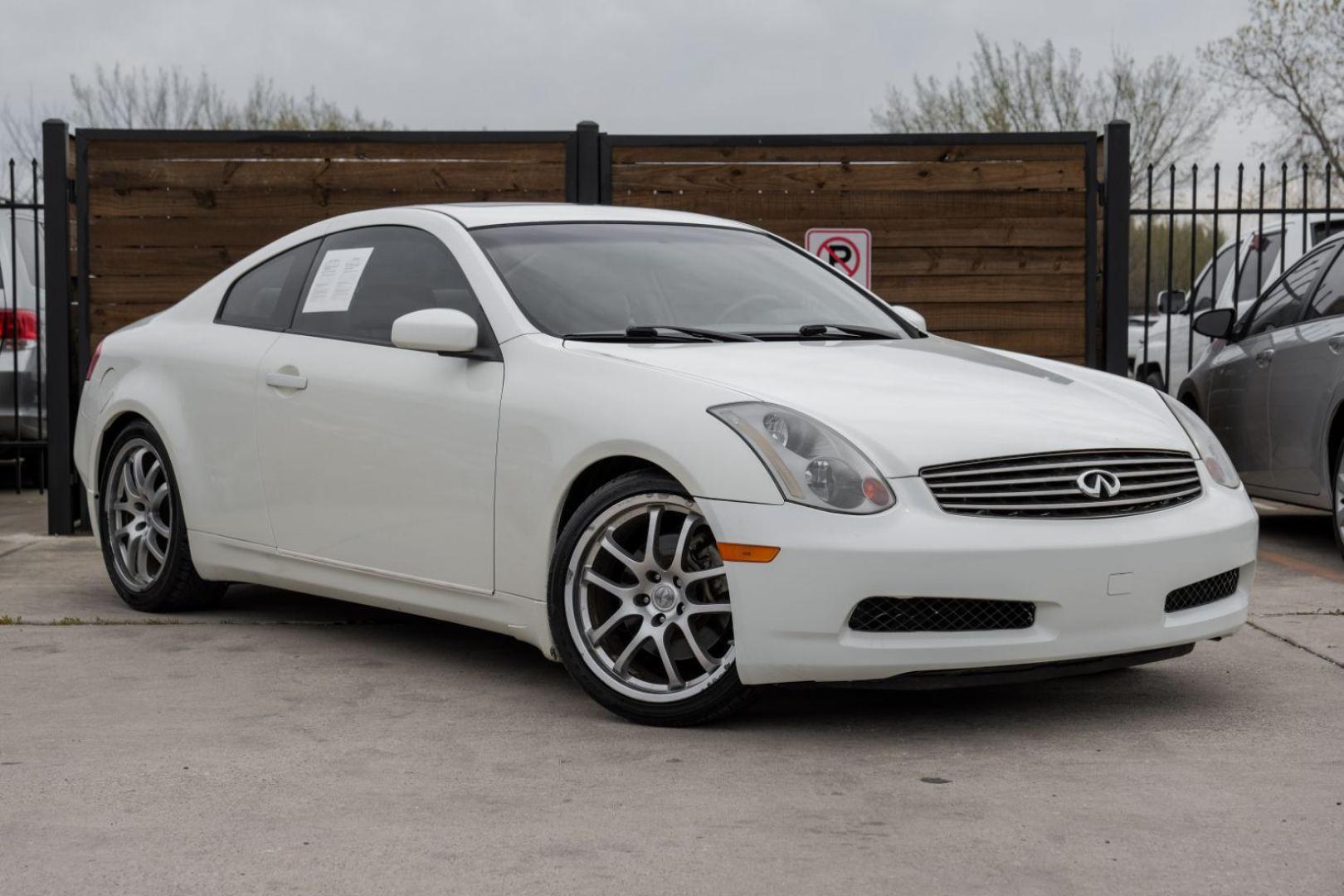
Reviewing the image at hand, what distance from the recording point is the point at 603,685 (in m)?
4.65

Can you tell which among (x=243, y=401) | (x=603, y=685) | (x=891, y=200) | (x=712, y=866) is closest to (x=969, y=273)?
(x=891, y=200)

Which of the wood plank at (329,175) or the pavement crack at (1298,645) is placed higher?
the wood plank at (329,175)

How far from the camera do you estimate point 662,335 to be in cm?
516

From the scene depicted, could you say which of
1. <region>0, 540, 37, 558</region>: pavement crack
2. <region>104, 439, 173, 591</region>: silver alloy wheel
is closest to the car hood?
<region>104, 439, 173, 591</region>: silver alloy wheel

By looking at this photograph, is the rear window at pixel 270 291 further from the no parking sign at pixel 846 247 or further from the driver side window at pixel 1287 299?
the driver side window at pixel 1287 299

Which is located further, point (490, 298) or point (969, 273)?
point (969, 273)

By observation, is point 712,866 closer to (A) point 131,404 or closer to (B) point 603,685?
(B) point 603,685

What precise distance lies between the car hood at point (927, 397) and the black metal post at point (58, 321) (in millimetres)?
5072

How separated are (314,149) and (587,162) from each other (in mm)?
1466

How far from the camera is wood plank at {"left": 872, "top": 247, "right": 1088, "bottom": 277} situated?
30.7ft

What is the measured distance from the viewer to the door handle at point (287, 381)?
573 centimetres

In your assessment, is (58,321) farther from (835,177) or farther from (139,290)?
(835,177)

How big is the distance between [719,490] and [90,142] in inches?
239

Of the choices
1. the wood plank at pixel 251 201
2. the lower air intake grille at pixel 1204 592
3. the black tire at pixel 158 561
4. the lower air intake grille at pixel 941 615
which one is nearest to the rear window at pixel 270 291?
the black tire at pixel 158 561
